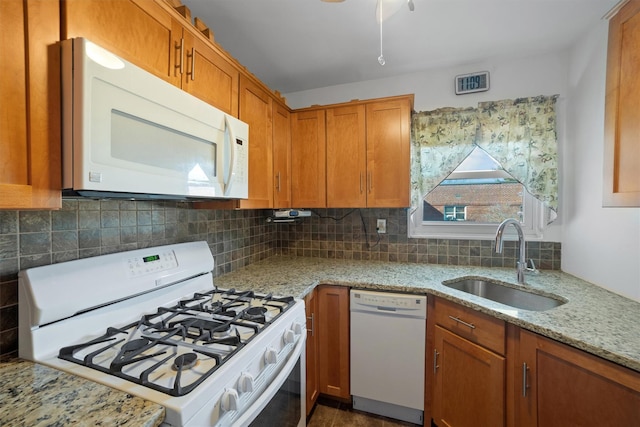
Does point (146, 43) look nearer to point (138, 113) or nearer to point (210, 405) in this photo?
point (138, 113)

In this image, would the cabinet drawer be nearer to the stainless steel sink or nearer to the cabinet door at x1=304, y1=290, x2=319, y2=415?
the stainless steel sink

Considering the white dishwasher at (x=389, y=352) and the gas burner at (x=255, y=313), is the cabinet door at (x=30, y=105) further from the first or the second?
the white dishwasher at (x=389, y=352)

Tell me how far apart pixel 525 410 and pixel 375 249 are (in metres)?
1.28

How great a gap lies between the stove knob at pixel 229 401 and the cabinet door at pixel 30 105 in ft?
2.25

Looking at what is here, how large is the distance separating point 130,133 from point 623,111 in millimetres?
1645

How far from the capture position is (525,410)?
111 cm

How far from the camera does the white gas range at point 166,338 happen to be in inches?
27.8

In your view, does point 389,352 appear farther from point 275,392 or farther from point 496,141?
point 496,141

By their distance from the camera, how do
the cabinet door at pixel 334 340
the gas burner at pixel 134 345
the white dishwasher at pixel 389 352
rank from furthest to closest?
the cabinet door at pixel 334 340, the white dishwasher at pixel 389 352, the gas burner at pixel 134 345

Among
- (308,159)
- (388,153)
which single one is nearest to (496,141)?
(388,153)

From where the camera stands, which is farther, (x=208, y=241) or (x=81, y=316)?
(x=208, y=241)

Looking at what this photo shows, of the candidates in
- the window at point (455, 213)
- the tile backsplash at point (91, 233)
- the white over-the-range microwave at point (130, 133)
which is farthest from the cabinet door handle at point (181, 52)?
the window at point (455, 213)

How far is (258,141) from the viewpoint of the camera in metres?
1.66

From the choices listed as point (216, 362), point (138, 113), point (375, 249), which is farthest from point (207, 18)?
point (375, 249)
